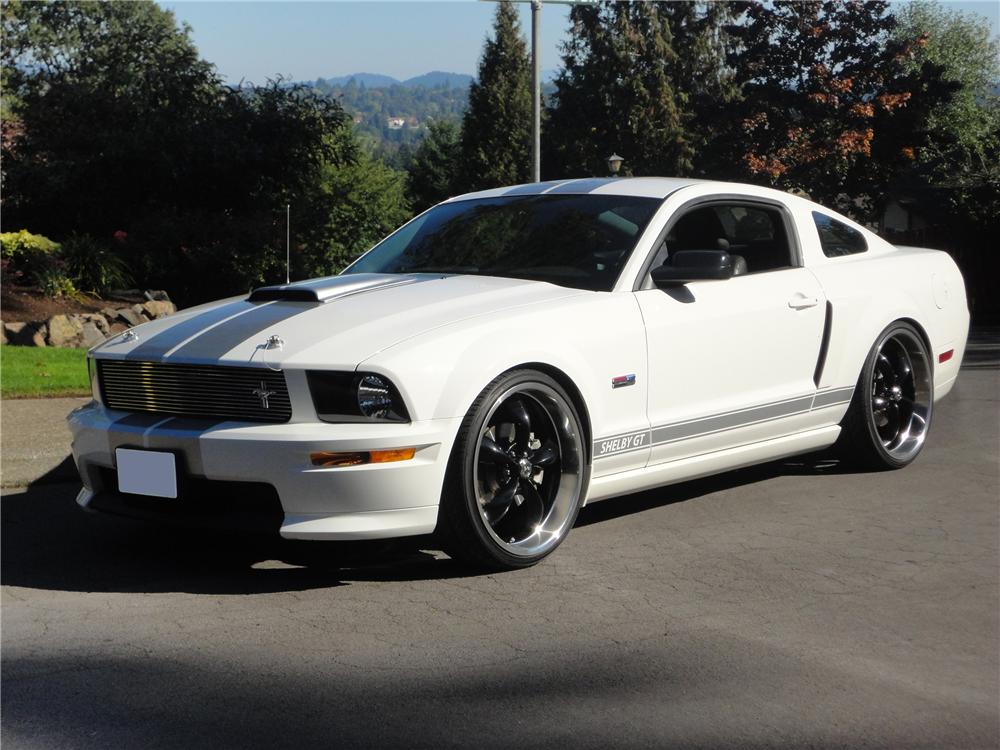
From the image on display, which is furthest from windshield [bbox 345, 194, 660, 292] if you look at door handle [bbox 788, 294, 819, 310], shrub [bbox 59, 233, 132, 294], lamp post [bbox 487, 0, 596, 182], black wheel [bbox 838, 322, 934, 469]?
lamp post [bbox 487, 0, 596, 182]

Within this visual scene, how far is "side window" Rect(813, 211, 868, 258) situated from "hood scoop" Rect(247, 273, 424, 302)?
2.38 metres

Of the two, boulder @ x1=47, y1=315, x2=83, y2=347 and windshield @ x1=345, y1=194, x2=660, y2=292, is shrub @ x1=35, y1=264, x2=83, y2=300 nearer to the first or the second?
boulder @ x1=47, y1=315, x2=83, y2=347

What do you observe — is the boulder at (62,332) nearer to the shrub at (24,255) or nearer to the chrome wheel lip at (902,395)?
the shrub at (24,255)

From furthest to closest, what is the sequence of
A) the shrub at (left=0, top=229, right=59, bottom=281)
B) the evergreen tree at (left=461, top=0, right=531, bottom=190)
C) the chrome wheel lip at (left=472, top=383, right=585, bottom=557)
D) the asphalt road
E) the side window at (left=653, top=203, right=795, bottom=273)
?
the evergreen tree at (left=461, top=0, right=531, bottom=190)
the shrub at (left=0, top=229, right=59, bottom=281)
the side window at (left=653, top=203, right=795, bottom=273)
the chrome wheel lip at (left=472, top=383, right=585, bottom=557)
the asphalt road

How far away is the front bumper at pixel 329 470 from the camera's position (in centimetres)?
474

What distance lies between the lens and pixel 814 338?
6637mm

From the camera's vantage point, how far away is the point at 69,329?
14609mm

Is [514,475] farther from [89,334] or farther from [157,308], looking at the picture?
[157,308]

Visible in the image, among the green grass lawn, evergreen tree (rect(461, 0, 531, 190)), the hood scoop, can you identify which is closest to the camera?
the hood scoop

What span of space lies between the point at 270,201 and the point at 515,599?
61.3 feet

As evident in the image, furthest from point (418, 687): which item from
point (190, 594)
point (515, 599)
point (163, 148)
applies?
point (163, 148)

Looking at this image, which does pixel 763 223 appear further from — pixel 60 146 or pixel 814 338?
pixel 60 146

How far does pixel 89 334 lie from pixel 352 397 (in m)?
11.0

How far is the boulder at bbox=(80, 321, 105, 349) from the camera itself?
14.8 m
